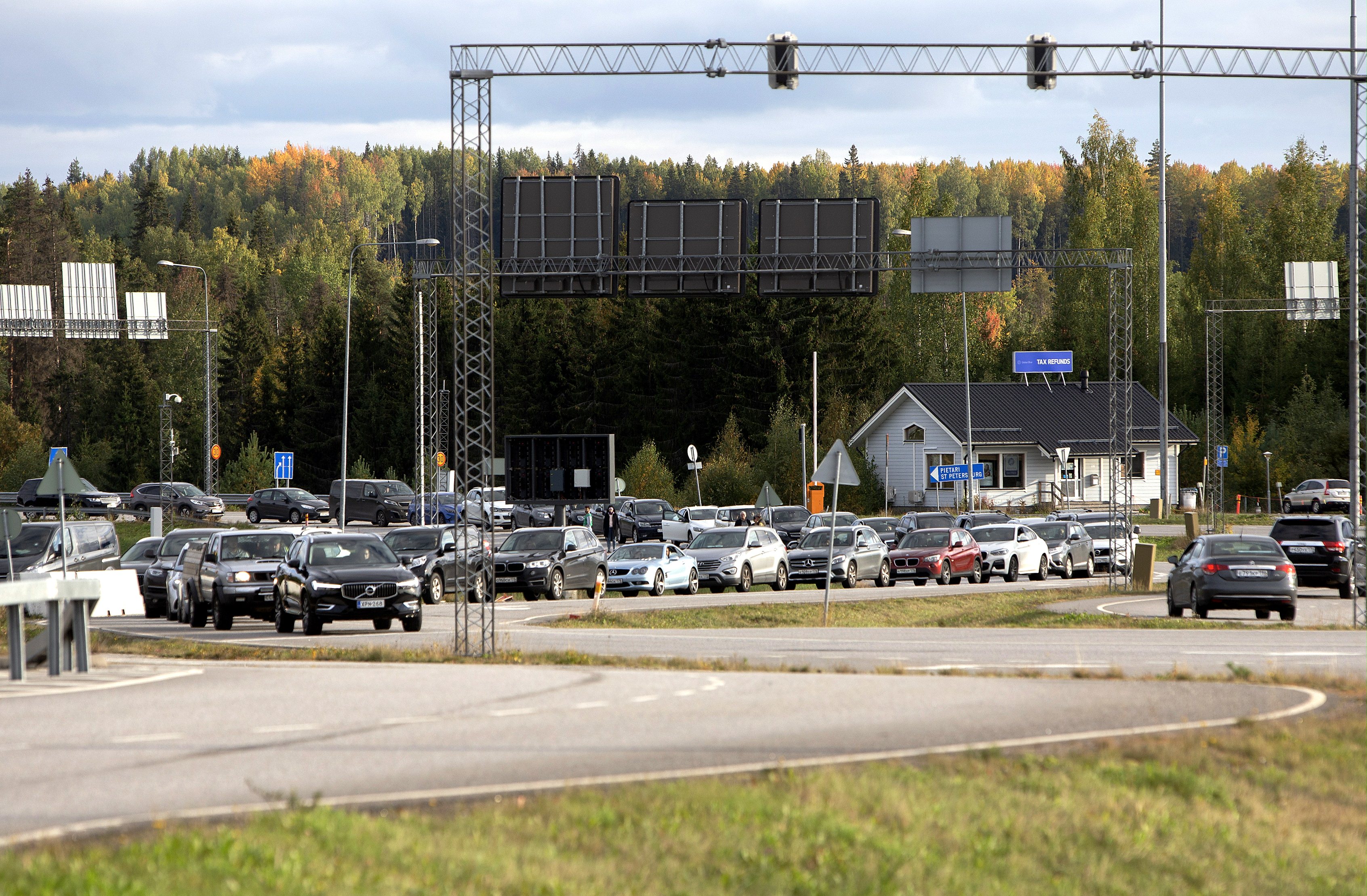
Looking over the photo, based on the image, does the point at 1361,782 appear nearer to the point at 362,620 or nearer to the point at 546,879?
the point at 546,879

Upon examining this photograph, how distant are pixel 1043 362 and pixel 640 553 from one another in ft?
154

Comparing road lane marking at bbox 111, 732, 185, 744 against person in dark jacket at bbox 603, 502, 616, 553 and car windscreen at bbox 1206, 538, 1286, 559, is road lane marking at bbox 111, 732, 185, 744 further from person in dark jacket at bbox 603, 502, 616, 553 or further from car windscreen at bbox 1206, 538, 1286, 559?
person in dark jacket at bbox 603, 502, 616, 553

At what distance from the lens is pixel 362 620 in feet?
87.7

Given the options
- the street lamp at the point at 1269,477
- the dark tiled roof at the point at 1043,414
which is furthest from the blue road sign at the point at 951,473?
the street lamp at the point at 1269,477

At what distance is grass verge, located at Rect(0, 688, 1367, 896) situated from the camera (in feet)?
22.9

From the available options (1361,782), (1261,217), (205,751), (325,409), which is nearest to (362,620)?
(205,751)

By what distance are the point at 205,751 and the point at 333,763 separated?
1181mm

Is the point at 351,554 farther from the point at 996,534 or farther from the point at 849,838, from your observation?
the point at 996,534

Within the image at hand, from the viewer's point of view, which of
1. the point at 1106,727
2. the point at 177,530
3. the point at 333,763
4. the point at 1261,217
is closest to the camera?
the point at 333,763

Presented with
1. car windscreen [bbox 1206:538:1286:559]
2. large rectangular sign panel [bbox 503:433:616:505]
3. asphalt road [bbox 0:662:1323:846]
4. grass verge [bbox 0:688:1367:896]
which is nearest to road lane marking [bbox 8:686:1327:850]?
asphalt road [bbox 0:662:1323:846]

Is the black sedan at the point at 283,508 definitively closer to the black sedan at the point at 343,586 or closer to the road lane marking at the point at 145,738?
the black sedan at the point at 343,586

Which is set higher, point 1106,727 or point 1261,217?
point 1261,217

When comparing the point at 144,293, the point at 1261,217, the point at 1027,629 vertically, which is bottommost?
the point at 1027,629

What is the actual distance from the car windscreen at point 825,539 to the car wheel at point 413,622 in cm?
1585
